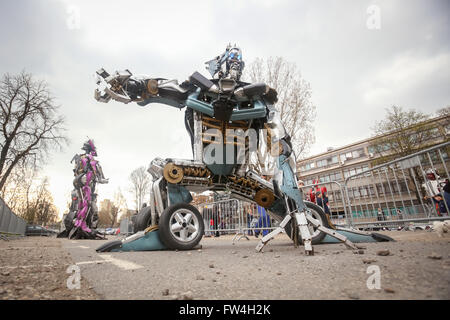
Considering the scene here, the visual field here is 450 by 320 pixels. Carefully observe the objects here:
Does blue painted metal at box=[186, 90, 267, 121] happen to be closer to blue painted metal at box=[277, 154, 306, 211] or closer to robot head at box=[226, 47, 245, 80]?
robot head at box=[226, 47, 245, 80]

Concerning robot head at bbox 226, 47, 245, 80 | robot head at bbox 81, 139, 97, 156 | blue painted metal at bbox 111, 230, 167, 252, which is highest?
robot head at bbox 81, 139, 97, 156

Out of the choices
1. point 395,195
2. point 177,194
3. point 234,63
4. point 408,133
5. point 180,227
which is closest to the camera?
point 180,227

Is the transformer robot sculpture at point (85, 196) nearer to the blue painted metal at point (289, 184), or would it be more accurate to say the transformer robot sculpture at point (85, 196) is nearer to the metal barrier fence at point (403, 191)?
the blue painted metal at point (289, 184)

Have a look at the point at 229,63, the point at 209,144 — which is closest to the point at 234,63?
the point at 229,63

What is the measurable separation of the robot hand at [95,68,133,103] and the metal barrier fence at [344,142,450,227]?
16.2 ft

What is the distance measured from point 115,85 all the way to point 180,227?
2367 mm

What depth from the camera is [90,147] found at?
1021 cm

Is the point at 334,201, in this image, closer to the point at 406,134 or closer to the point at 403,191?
the point at 403,191

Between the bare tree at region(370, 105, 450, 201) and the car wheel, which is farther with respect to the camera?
the bare tree at region(370, 105, 450, 201)

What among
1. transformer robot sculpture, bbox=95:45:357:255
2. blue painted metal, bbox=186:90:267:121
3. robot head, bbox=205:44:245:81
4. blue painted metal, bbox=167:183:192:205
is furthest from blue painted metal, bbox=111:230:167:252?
robot head, bbox=205:44:245:81

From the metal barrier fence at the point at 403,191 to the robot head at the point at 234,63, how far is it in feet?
11.3

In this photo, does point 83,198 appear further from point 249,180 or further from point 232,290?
point 232,290

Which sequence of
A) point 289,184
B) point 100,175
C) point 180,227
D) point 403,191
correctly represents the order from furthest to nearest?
point 100,175 → point 403,191 → point 180,227 → point 289,184

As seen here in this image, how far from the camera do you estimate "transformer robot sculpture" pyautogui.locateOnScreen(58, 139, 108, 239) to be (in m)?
9.23
